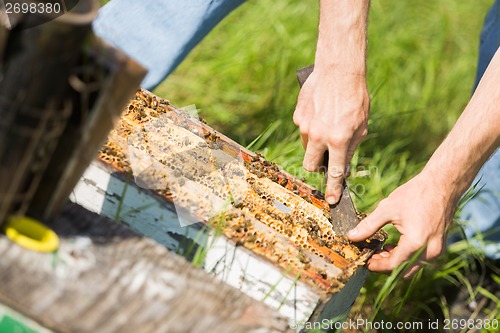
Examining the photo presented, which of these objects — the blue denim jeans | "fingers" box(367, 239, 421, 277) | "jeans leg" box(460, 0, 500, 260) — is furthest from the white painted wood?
"jeans leg" box(460, 0, 500, 260)

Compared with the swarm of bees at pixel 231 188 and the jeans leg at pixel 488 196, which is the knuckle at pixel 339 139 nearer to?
the swarm of bees at pixel 231 188

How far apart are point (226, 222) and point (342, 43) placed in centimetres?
88

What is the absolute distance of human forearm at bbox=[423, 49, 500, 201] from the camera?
2.49 m

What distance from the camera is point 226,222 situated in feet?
7.32

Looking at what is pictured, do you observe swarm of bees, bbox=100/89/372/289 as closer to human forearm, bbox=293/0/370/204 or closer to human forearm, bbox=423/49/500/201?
human forearm, bbox=293/0/370/204

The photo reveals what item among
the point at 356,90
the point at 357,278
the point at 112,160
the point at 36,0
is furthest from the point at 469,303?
the point at 36,0

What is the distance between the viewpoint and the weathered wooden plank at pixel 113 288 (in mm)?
1498

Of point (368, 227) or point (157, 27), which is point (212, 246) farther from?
point (157, 27)

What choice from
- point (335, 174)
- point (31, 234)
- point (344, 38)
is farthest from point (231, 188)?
point (31, 234)

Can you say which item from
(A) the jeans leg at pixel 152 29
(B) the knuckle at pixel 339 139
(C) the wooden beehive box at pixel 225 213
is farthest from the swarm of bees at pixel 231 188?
(A) the jeans leg at pixel 152 29

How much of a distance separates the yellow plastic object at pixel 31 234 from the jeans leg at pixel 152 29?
1667 mm

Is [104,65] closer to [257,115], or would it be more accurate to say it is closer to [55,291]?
[55,291]

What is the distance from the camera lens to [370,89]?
13.6ft

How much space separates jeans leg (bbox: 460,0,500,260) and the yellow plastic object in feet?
8.33
